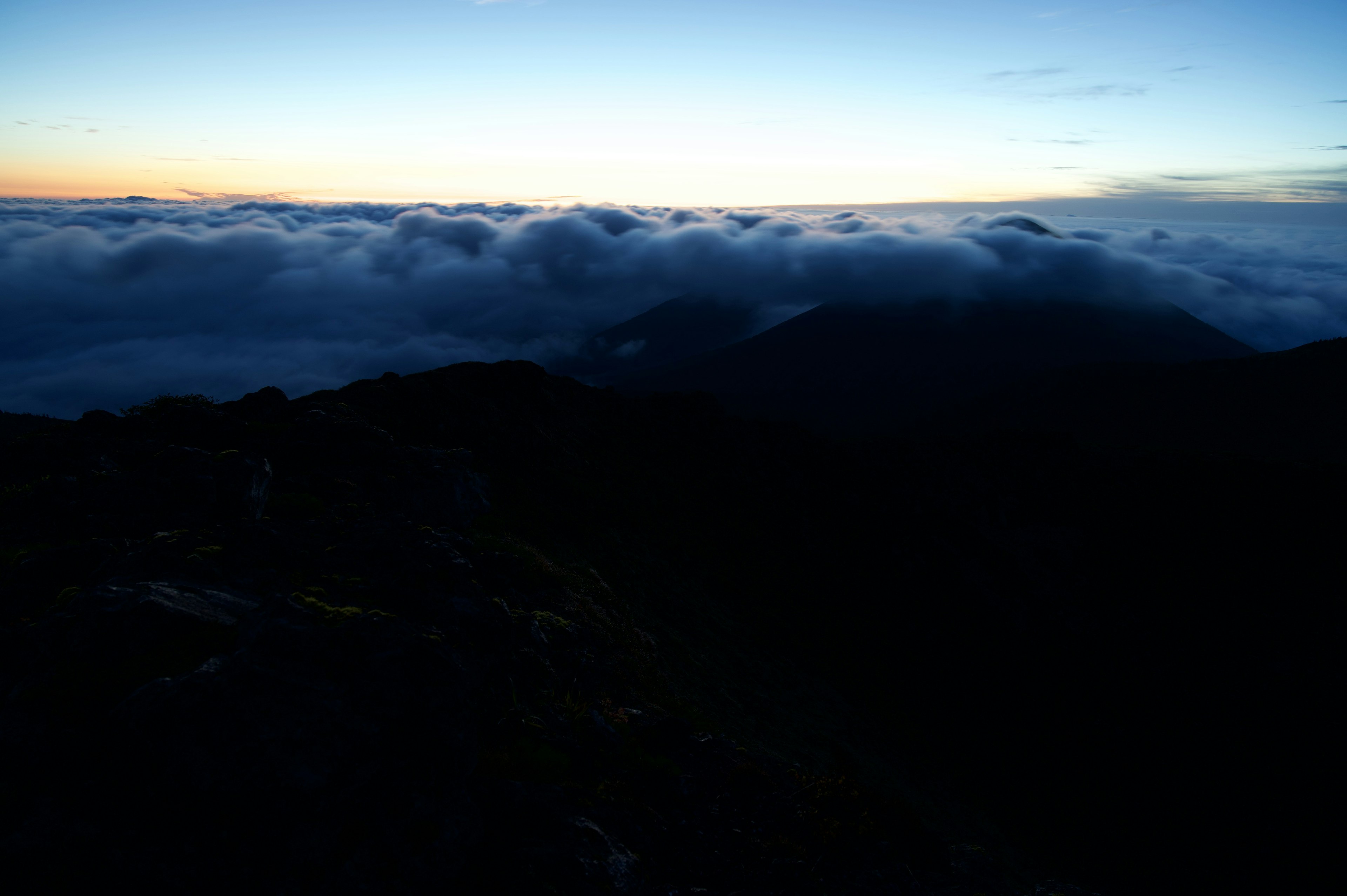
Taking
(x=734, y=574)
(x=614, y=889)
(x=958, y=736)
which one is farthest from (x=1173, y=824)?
(x=614, y=889)

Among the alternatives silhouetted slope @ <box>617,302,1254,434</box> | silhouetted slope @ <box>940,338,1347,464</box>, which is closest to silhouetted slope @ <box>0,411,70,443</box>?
silhouetted slope @ <box>617,302,1254,434</box>

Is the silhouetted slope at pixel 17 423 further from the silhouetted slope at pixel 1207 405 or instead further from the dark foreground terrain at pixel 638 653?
the silhouetted slope at pixel 1207 405

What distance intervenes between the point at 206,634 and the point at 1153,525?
5895cm

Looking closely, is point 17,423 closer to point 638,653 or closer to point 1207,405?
point 638,653

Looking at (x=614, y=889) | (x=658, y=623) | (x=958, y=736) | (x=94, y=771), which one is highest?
(x=94, y=771)

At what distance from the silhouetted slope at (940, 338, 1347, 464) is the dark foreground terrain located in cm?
6360

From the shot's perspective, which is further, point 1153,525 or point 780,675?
point 1153,525

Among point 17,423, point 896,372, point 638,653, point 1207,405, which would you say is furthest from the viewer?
point 896,372

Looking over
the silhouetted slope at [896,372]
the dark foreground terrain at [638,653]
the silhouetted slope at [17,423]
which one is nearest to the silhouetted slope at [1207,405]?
the silhouetted slope at [896,372]

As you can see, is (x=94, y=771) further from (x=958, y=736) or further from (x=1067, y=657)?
(x=1067, y=657)

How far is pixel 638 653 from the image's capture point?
21.1 metres

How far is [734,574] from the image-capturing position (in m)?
40.4

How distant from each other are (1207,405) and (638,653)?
134837mm

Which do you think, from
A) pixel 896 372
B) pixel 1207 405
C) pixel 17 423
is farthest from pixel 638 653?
pixel 896 372
